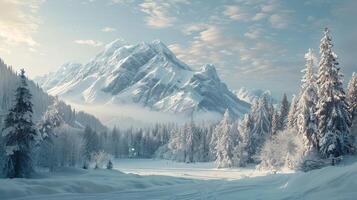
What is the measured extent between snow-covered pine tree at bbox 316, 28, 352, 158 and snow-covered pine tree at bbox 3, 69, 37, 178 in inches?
1556

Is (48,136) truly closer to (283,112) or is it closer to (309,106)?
(309,106)

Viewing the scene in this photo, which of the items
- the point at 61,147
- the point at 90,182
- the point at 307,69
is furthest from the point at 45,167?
the point at 307,69

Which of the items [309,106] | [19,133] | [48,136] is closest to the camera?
[19,133]

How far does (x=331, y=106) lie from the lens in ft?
194

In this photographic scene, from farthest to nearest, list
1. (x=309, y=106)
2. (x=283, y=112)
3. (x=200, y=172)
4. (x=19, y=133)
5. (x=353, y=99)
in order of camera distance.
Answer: (x=283, y=112), (x=200, y=172), (x=353, y=99), (x=309, y=106), (x=19, y=133)

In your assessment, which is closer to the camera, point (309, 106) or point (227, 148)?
point (309, 106)

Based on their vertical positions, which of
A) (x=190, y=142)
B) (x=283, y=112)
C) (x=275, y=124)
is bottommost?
(x=190, y=142)

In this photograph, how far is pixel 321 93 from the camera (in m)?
59.8

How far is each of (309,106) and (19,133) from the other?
43.0m

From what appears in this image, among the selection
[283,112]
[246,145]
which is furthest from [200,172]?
[283,112]

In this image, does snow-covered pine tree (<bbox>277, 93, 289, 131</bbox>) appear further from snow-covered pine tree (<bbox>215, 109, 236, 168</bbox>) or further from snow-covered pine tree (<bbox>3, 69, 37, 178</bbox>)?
snow-covered pine tree (<bbox>3, 69, 37, 178</bbox>)

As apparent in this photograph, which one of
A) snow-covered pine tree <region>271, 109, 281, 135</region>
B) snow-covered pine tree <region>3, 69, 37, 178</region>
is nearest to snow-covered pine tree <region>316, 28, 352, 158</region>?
snow-covered pine tree <region>3, 69, 37, 178</region>

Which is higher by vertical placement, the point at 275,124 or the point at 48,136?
the point at 275,124

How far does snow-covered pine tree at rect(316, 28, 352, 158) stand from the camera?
191ft
